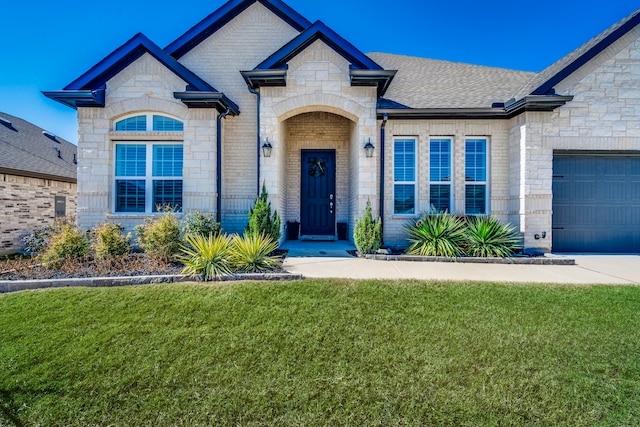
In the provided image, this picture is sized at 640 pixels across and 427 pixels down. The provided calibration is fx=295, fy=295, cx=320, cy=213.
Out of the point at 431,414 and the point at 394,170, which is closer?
the point at 431,414

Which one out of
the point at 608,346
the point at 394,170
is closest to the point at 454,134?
the point at 394,170

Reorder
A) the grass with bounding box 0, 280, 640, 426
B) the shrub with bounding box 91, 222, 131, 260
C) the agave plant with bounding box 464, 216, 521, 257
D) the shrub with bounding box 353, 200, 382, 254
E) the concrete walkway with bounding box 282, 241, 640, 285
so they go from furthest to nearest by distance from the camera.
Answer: the shrub with bounding box 353, 200, 382, 254
the agave plant with bounding box 464, 216, 521, 257
the shrub with bounding box 91, 222, 131, 260
the concrete walkway with bounding box 282, 241, 640, 285
the grass with bounding box 0, 280, 640, 426

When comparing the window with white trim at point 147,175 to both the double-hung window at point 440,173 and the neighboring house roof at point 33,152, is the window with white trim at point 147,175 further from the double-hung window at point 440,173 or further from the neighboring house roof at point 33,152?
the double-hung window at point 440,173

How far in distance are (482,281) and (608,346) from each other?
179 centimetres

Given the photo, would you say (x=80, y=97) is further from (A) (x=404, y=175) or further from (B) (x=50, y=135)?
(B) (x=50, y=135)

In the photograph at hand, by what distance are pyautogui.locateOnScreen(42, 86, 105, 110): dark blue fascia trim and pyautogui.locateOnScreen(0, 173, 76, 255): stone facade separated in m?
4.26

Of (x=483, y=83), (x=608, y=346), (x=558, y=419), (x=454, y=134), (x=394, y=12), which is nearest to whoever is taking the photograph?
(x=558, y=419)

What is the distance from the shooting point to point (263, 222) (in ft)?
23.2

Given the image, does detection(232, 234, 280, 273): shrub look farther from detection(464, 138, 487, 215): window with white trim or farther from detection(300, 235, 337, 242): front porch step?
detection(464, 138, 487, 215): window with white trim

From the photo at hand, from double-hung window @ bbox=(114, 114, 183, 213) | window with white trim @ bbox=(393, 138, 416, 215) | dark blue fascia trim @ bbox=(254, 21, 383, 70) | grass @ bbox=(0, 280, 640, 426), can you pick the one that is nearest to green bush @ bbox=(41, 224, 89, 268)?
grass @ bbox=(0, 280, 640, 426)

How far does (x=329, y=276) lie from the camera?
518 centimetres

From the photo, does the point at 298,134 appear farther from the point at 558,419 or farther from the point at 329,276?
the point at 558,419

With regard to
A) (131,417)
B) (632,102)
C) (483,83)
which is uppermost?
(483,83)

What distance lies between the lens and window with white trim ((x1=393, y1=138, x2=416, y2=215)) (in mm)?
8680
